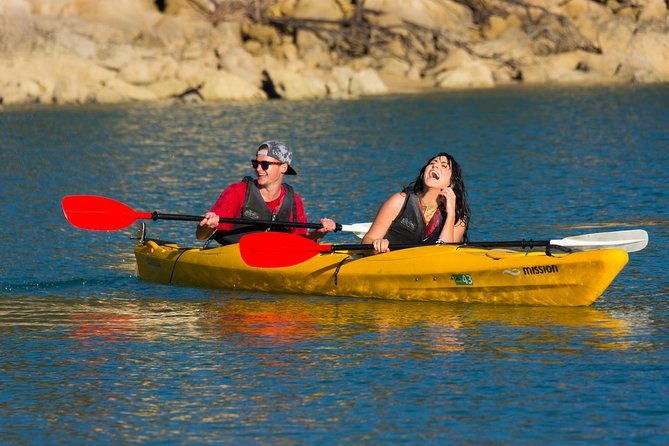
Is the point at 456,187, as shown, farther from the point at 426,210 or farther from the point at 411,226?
the point at 411,226

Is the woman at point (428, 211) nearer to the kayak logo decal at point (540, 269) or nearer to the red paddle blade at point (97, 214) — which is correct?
the kayak logo decal at point (540, 269)

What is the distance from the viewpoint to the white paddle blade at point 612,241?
964 centimetres

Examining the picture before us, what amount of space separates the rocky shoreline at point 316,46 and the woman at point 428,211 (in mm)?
29505

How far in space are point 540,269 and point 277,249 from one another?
2.14 m

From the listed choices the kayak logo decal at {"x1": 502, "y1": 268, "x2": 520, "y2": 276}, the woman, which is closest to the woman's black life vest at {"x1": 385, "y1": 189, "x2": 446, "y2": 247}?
the woman

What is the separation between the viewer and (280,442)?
6539mm

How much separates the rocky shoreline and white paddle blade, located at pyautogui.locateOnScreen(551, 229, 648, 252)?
3012cm

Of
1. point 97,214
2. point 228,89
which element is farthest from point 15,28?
point 97,214

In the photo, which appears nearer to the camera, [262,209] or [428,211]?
[428,211]

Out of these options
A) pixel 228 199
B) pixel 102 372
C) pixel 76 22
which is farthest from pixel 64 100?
pixel 102 372

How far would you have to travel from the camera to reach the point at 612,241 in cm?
971

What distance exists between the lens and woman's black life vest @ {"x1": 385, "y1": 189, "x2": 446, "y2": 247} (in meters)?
9.89

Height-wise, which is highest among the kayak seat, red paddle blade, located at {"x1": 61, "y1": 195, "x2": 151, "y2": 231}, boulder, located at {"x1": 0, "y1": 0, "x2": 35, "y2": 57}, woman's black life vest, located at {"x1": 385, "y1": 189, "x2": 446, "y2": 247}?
boulder, located at {"x1": 0, "y1": 0, "x2": 35, "y2": 57}

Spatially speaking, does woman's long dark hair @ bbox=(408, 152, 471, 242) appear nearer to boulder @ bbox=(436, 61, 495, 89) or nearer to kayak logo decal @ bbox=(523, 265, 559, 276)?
kayak logo decal @ bbox=(523, 265, 559, 276)
